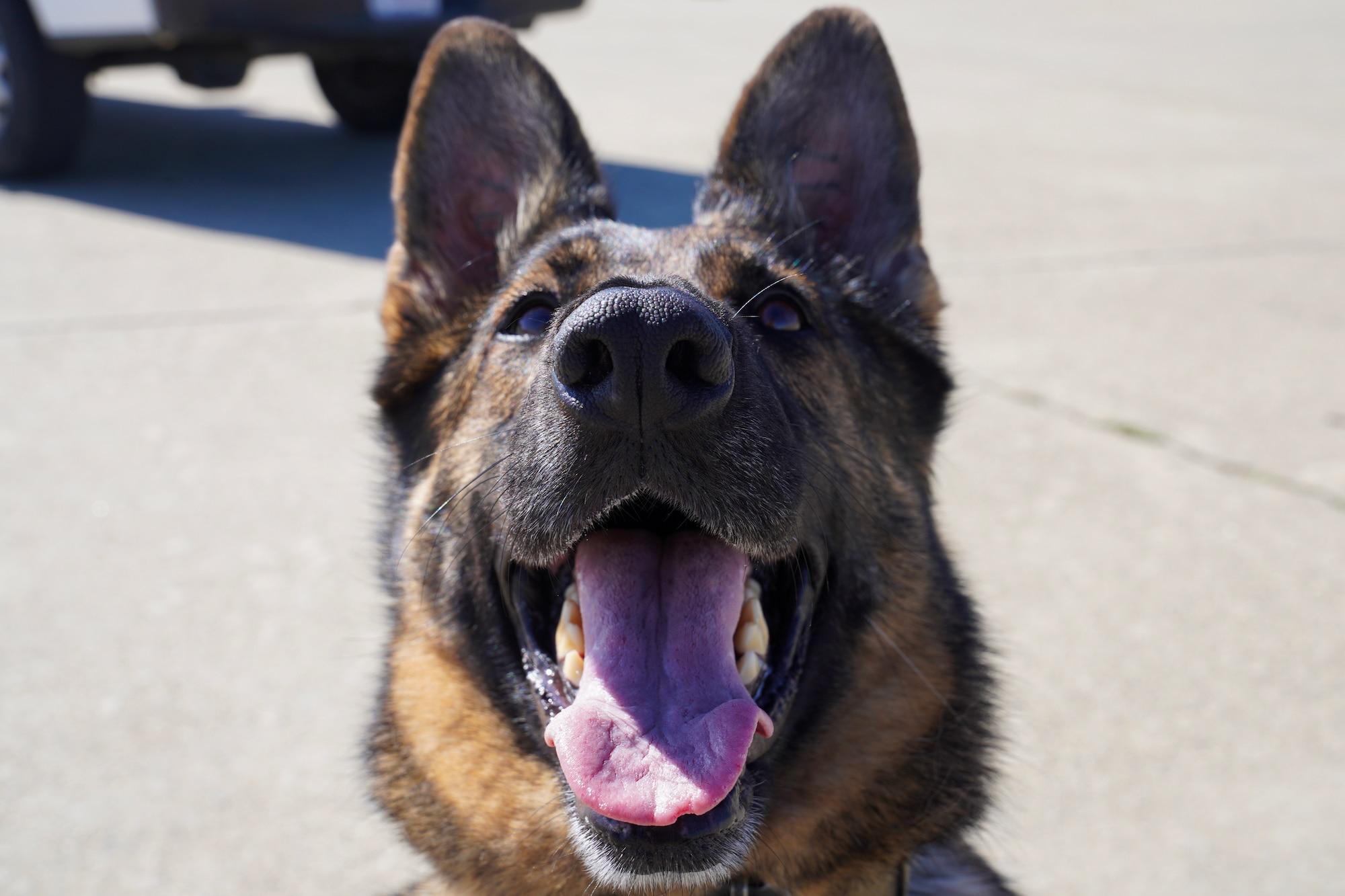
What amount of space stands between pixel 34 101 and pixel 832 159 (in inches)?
275

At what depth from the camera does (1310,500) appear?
4.38m

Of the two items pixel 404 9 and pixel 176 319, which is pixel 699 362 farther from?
pixel 404 9

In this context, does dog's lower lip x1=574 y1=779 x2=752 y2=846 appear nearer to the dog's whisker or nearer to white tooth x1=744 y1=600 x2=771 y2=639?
white tooth x1=744 y1=600 x2=771 y2=639

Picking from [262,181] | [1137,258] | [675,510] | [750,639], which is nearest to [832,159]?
[675,510]

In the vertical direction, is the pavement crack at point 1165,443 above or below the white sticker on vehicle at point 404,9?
below

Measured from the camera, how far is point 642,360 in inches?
67.3

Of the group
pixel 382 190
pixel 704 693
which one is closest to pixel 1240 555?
pixel 704 693

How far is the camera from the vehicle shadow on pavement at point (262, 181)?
7.39 meters

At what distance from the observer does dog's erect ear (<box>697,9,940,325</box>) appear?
2.59 m

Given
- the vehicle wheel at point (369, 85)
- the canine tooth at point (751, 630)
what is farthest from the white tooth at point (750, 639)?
the vehicle wheel at point (369, 85)

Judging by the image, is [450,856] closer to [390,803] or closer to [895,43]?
[390,803]

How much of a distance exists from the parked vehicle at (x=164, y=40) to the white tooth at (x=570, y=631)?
20.2 feet

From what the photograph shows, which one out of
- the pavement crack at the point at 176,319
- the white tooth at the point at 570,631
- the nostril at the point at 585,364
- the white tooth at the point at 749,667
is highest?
the nostril at the point at 585,364

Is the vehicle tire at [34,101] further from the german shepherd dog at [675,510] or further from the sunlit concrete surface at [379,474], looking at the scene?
the german shepherd dog at [675,510]
